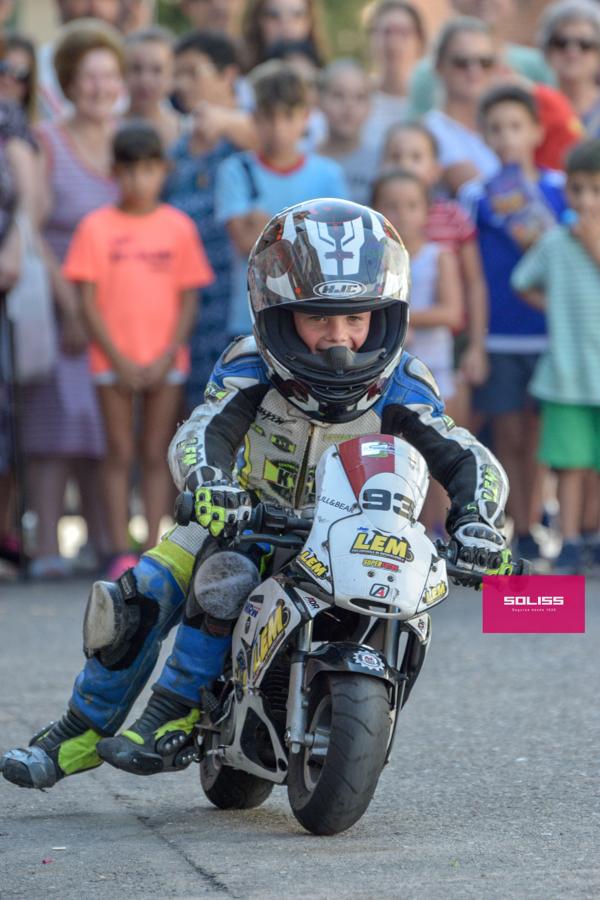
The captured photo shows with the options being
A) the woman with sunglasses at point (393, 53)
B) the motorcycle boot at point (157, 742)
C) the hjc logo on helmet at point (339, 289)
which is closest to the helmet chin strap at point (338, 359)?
the hjc logo on helmet at point (339, 289)

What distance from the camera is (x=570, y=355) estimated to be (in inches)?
388

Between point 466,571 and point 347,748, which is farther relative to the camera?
point 466,571

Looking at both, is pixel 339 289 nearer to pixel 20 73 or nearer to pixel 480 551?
pixel 480 551

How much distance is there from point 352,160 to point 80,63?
1.57 meters

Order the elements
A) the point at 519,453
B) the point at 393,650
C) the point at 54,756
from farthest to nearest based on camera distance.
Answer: the point at 519,453, the point at 54,756, the point at 393,650

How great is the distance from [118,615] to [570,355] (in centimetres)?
523

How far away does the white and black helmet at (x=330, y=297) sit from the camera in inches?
191

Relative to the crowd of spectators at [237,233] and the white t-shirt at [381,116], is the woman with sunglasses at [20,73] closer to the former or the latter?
the crowd of spectators at [237,233]

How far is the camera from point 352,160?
1063cm

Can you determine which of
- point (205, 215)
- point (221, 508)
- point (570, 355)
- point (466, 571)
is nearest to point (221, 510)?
point (221, 508)

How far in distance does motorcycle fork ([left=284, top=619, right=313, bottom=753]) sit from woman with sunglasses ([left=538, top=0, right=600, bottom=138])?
6.71m

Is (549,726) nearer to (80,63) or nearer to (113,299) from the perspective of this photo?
(113,299)

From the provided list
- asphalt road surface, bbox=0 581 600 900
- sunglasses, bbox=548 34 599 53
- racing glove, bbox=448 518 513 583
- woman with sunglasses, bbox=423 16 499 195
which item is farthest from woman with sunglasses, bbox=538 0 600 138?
racing glove, bbox=448 518 513 583

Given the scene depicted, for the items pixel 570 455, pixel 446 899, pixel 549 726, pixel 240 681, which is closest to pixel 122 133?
pixel 570 455
